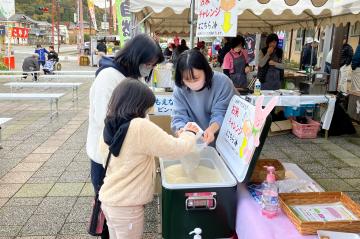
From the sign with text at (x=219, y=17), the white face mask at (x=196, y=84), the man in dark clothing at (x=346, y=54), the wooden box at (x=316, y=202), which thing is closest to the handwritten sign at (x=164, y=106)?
the sign with text at (x=219, y=17)

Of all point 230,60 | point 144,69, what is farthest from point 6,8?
point 144,69

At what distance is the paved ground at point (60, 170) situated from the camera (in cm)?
322

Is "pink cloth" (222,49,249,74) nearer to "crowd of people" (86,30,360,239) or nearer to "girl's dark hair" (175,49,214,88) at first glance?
"crowd of people" (86,30,360,239)

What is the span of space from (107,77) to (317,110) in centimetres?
548

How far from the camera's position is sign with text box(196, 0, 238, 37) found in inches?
147

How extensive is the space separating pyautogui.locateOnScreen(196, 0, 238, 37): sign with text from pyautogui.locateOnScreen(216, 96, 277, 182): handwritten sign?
1.70m

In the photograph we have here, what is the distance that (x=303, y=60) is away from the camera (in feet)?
38.3

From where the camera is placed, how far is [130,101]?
5.70ft

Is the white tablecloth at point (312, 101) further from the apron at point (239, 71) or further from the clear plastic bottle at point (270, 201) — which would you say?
the clear plastic bottle at point (270, 201)

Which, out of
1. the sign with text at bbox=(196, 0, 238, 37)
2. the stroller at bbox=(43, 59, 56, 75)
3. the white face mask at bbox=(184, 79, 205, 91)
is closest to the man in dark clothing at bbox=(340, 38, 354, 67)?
the sign with text at bbox=(196, 0, 238, 37)

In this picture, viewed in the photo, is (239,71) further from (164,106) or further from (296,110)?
(164,106)

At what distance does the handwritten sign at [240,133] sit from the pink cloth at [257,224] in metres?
0.14

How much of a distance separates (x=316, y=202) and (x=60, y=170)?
3617 mm

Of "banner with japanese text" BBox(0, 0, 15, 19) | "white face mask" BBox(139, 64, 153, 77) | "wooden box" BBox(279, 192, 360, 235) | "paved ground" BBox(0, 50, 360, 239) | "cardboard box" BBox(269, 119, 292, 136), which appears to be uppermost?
"banner with japanese text" BBox(0, 0, 15, 19)
